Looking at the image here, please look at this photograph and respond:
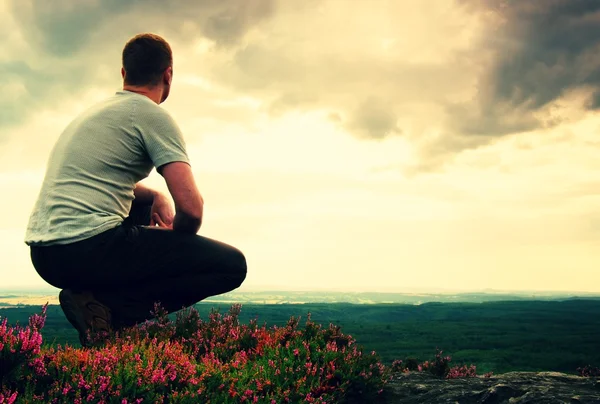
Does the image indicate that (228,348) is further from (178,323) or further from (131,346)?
(131,346)

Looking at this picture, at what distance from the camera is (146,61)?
475cm

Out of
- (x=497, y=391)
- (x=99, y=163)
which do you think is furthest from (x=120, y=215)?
(x=497, y=391)

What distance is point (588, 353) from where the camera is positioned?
183 ft

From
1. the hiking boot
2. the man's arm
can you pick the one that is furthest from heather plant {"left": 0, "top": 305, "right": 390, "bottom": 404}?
the man's arm

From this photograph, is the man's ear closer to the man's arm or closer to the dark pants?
the man's arm

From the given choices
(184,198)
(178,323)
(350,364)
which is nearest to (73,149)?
(184,198)

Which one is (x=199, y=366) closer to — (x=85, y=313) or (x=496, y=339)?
(x=85, y=313)

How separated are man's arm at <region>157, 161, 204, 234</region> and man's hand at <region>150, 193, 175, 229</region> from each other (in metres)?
0.87

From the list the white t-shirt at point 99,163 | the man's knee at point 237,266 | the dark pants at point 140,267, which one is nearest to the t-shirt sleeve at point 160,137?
the white t-shirt at point 99,163

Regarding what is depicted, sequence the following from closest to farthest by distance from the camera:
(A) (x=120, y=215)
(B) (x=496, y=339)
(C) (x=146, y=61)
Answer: (A) (x=120, y=215), (C) (x=146, y=61), (B) (x=496, y=339)

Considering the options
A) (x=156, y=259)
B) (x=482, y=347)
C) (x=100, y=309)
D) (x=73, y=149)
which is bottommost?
(x=482, y=347)

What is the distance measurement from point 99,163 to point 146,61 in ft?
3.50

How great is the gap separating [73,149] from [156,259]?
122 cm

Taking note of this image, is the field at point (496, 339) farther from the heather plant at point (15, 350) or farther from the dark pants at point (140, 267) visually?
the heather plant at point (15, 350)
